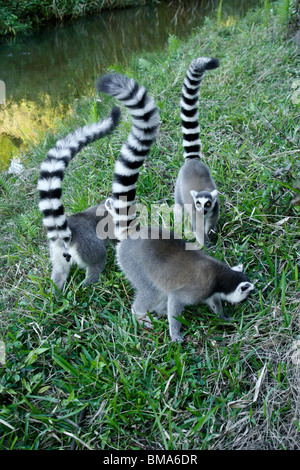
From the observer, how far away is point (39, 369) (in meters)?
2.57

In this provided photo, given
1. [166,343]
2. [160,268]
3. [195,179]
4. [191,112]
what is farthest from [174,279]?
[191,112]

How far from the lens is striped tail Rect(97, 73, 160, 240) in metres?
2.25

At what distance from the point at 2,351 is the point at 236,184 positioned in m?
2.63

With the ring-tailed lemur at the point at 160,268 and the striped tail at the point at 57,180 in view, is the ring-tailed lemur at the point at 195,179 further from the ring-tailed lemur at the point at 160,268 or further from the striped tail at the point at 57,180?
the striped tail at the point at 57,180

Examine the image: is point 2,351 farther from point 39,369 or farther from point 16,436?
point 16,436

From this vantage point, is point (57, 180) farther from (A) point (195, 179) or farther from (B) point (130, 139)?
(A) point (195, 179)

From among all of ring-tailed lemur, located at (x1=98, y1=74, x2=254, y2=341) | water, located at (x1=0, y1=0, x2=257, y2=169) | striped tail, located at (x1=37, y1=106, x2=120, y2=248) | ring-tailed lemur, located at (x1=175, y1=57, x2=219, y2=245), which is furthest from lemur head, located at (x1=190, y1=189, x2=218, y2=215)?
water, located at (x1=0, y1=0, x2=257, y2=169)

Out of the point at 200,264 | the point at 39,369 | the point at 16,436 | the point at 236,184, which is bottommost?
the point at 16,436

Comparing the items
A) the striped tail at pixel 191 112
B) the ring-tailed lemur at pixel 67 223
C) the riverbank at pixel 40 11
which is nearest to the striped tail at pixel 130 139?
the ring-tailed lemur at pixel 67 223

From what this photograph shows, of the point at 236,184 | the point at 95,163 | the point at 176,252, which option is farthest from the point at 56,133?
the point at 176,252

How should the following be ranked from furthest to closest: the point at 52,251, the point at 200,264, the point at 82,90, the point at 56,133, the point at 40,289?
1. the point at 82,90
2. the point at 56,133
3. the point at 52,251
4. the point at 40,289
5. the point at 200,264

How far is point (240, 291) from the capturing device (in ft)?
8.41

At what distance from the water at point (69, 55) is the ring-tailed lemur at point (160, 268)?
13.9 ft

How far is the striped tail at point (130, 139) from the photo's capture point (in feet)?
7.39
